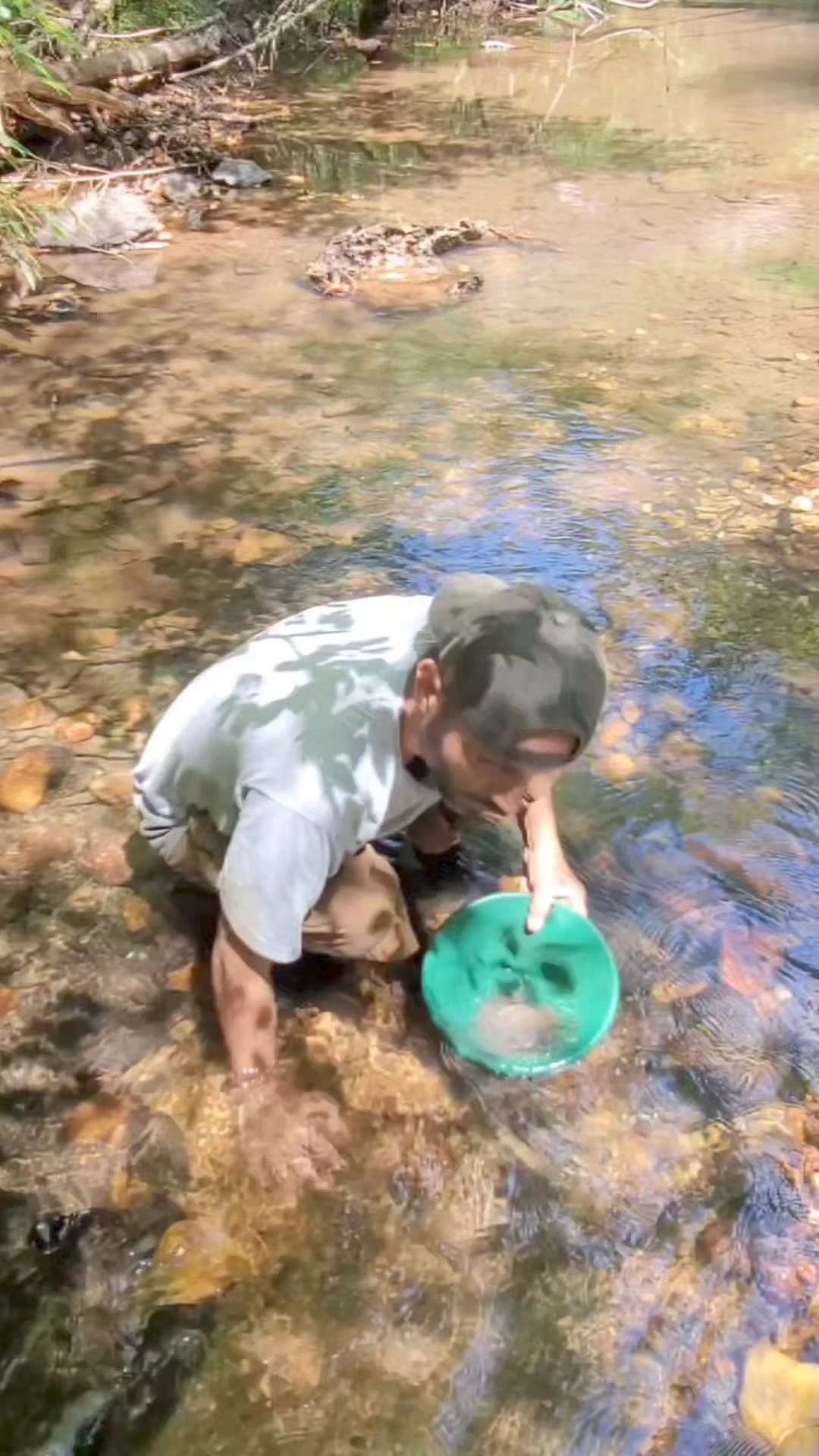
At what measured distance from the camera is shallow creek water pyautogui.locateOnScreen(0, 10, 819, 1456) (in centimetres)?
155

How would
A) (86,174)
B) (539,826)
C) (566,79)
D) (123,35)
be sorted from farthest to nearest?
(566,79) → (123,35) → (86,174) → (539,826)

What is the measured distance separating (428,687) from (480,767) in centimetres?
14

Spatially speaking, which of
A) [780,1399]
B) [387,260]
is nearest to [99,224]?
[387,260]

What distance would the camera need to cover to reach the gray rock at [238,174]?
6852mm

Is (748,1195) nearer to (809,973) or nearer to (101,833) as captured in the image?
(809,973)

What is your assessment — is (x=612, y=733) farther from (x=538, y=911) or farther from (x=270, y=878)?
(x=270, y=878)

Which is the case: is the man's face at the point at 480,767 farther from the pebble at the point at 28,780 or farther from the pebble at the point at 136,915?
the pebble at the point at 28,780

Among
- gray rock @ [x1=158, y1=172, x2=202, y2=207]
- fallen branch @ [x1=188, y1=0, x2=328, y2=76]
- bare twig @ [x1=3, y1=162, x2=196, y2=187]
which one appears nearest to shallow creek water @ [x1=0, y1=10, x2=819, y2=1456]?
bare twig @ [x1=3, y1=162, x2=196, y2=187]

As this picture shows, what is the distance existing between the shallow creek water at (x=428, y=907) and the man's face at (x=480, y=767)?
51 cm

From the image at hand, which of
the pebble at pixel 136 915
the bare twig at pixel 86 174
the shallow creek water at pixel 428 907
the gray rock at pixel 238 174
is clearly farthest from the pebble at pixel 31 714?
the gray rock at pixel 238 174

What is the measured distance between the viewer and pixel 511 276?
213 inches

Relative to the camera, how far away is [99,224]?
570 cm

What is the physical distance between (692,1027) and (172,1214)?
35.5 inches

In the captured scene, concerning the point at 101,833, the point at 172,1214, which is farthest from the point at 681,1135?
the point at 101,833
